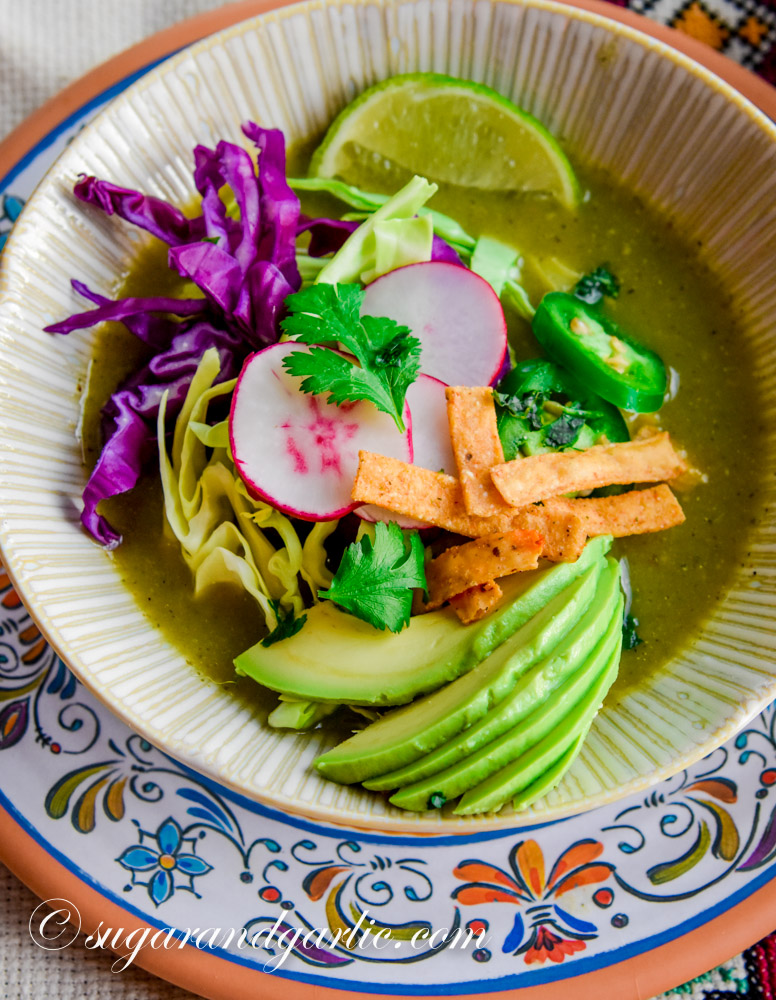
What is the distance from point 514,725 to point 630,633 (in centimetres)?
71

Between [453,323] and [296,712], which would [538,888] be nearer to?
[296,712]

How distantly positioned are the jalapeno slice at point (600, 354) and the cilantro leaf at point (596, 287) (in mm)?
58

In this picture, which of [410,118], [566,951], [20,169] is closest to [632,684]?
[566,951]

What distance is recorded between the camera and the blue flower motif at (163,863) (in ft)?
8.60

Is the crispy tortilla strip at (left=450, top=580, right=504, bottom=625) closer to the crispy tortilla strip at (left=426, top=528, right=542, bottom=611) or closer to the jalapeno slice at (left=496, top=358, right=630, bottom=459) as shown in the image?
the crispy tortilla strip at (left=426, top=528, right=542, bottom=611)

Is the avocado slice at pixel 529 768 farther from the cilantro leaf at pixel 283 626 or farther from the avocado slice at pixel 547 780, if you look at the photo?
the cilantro leaf at pixel 283 626

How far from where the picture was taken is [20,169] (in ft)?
10.1

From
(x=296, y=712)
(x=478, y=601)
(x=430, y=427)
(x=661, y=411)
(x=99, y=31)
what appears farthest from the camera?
(x=99, y=31)

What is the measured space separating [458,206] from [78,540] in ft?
5.72

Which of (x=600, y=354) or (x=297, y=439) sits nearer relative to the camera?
(x=297, y=439)

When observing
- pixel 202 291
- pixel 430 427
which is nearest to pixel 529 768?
pixel 430 427

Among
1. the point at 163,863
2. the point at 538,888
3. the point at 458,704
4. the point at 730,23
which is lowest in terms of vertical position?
the point at 163,863

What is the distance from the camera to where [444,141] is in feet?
10.0

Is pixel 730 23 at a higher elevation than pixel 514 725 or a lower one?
higher
